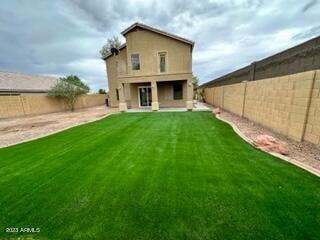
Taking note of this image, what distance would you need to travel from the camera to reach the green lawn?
2002mm

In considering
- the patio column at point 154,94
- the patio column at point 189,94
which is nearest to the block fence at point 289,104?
the patio column at point 189,94

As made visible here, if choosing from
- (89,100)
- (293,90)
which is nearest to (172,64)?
(293,90)

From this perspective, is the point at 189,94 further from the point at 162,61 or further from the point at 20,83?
the point at 20,83

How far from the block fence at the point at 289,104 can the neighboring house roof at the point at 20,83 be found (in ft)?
77.2

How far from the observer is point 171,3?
1167 centimetres

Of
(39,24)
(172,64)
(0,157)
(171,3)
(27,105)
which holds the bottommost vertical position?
(0,157)

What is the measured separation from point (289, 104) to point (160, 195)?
5.24 metres

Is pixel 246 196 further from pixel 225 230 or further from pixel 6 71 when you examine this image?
pixel 6 71

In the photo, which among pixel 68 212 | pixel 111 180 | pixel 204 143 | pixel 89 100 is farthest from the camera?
pixel 89 100

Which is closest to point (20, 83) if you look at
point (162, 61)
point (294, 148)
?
point (162, 61)

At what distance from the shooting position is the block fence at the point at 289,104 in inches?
162

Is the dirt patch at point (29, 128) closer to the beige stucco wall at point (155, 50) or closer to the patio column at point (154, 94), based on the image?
the patio column at point (154, 94)

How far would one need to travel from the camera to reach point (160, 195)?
2.68 metres

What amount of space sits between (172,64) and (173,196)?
1374cm
